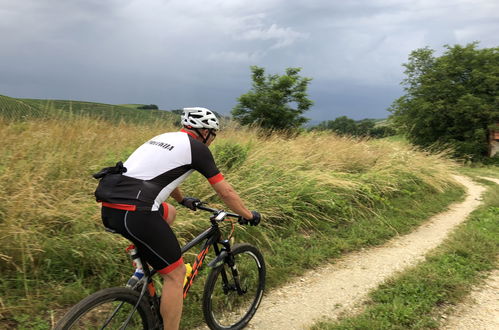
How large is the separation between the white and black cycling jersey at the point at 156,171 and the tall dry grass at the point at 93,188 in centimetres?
173

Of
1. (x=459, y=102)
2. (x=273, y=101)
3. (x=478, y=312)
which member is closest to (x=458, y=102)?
(x=459, y=102)

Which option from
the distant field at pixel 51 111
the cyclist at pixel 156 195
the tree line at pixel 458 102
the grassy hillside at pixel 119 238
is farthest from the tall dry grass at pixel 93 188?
the tree line at pixel 458 102

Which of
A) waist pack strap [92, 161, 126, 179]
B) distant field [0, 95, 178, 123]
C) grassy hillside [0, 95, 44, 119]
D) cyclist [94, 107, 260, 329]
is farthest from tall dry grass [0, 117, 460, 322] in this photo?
waist pack strap [92, 161, 126, 179]

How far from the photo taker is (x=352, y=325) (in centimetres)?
352

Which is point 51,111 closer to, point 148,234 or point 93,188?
point 93,188

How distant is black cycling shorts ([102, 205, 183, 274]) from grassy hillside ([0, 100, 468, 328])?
1.33 m

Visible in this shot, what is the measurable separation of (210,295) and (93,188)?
252 centimetres

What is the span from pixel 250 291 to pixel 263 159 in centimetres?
437

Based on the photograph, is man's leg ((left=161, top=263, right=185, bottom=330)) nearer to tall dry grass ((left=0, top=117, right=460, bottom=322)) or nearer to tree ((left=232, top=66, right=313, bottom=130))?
tall dry grass ((left=0, top=117, right=460, bottom=322))

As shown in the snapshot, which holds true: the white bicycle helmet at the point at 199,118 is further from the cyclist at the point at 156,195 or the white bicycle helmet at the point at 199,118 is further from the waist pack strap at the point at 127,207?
the waist pack strap at the point at 127,207

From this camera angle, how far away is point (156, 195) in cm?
243

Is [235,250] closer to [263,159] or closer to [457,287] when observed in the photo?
[457,287]

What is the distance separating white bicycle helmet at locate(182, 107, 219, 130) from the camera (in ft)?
9.00

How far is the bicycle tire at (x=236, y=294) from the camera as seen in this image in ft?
10.7
